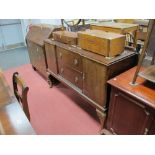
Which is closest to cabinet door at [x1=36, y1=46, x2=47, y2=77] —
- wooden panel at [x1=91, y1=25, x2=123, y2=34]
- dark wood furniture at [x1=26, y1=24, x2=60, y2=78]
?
dark wood furniture at [x1=26, y1=24, x2=60, y2=78]

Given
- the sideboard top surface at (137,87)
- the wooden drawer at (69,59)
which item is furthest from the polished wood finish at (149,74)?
the wooden drawer at (69,59)

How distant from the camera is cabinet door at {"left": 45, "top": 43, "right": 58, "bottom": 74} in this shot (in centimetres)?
224

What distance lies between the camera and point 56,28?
2.45m

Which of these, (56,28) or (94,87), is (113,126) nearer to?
(94,87)

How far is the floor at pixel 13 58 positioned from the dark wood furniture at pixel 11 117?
2.63 m

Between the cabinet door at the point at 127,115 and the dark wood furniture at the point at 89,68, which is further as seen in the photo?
the dark wood furniture at the point at 89,68

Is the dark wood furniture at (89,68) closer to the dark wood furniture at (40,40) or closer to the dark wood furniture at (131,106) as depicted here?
the dark wood furniture at (131,106)

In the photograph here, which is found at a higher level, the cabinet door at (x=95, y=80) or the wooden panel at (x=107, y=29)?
the wooden panel at (x=107, y=29)

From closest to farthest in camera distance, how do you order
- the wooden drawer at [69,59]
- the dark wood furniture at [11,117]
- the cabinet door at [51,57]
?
the dark wood furniture at [11,117]
the wooden drawer at [69,59]
the cabinet door at [51,57]

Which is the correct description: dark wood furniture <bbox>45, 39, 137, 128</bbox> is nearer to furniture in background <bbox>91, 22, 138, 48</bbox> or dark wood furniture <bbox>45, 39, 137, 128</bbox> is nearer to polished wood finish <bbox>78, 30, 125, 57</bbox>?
polished wood finish <bbox>78, 30, 125, 57</bbox>

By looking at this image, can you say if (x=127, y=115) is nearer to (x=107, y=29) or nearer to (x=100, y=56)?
(x=100, y=56)

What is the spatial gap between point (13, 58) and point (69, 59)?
2873 mm

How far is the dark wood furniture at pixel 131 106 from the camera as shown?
1115 mm

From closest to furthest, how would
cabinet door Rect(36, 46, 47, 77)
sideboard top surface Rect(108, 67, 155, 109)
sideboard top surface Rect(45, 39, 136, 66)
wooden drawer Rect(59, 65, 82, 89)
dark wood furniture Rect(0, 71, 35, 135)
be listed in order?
1. dark wood furniture Rect(0, 71, 35, 135)
2. sideboard top surface Rect(108, 67, 155, 109)
3. sideboard top surface Rect(45, 39, 136, 66)
4. wooden drawer Rect(59, 65, 82, 89)
5. cabinet door Rect(36, 46, 47, 77)
